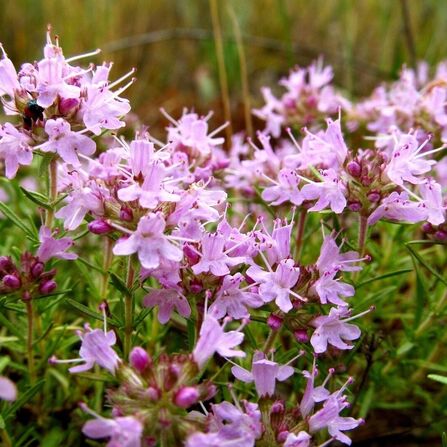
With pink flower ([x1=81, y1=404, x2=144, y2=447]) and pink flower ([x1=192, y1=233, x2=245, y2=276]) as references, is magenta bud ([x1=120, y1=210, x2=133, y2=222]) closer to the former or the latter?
pink flower ([x1=192, y1=233, x2=245, y2=276])

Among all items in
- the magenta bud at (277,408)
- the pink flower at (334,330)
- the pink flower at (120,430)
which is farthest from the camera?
the pink flower at (334,330)

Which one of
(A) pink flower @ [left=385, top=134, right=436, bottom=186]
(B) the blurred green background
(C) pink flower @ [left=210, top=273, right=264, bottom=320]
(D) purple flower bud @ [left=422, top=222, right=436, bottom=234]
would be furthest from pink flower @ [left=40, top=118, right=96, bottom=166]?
(B) the blurred green background

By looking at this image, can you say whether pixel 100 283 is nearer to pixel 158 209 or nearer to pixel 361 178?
pixel 158 209

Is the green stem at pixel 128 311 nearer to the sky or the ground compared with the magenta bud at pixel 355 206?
nearer to the ground

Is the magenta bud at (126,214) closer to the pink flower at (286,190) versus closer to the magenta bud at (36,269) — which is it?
the magenta bud at (36,269)

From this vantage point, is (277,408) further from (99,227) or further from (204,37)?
(204,37)

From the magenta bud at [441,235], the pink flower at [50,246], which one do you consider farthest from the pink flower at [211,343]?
the magenta bud at [441,235]

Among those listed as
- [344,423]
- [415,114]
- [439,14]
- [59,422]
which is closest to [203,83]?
[439,14]
